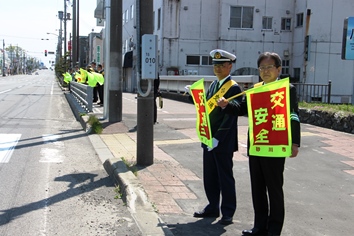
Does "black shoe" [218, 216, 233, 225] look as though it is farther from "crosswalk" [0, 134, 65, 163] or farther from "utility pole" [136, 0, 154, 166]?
"crosswalk" [0, 134, 65, 163]

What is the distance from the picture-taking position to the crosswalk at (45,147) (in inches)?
301

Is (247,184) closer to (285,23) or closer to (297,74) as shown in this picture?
(297,74)

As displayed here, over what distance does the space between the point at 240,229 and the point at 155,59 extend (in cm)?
326

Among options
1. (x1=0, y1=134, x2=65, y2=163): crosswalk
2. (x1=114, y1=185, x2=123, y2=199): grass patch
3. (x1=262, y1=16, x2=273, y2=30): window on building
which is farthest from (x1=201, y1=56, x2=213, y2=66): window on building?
(x1=114, y1=185, x2=123, y2=199): grass patch

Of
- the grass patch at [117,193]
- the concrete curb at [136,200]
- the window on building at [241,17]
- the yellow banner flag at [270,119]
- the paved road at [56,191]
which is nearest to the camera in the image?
the yellow banner flag at [270,119]

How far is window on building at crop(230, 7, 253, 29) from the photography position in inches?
1121

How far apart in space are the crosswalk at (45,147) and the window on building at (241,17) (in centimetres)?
2082

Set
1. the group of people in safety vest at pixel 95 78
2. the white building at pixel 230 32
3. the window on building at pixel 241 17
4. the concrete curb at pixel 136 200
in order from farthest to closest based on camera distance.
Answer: the window on building at pixel 241 17, the white building at pixel 230 32, the group of people in safety vest at pixel 95 78, the concrete curb at pixel 136 200

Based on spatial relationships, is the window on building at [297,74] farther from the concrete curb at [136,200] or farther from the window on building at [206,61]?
the concrete curb at [136,200]

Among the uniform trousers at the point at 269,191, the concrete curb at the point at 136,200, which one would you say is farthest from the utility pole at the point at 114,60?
the uniform trousers at the point at 269,191

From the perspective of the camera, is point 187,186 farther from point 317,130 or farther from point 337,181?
point 317,130

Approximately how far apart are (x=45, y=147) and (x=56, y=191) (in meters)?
3.37

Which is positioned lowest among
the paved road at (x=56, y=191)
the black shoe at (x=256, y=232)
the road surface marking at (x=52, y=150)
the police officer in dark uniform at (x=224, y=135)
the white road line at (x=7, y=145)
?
the paved road at (x=56, y=191)

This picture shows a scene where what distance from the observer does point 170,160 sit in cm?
734
